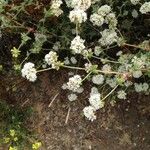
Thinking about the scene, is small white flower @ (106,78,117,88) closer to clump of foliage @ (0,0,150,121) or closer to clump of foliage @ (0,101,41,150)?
clump of foliage @ (0,0,150,121)

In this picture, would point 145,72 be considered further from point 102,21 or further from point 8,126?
point 8,126

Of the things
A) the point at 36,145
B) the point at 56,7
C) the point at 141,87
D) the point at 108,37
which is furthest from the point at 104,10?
the point at 36,145

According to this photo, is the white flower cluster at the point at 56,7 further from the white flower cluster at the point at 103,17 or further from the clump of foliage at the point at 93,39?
the white flower cluster at the point at 103,17

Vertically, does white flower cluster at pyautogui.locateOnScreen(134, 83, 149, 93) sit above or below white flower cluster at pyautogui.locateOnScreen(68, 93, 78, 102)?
above

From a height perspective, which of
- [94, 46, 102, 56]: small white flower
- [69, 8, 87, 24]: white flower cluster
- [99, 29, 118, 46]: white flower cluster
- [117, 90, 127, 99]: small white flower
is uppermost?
[69, 8, 87, 24]: white flower cluster

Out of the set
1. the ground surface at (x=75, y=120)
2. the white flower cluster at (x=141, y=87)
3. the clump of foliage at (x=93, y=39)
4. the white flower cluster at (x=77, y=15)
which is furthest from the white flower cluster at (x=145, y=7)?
the ground surface at (x=75, y=120)

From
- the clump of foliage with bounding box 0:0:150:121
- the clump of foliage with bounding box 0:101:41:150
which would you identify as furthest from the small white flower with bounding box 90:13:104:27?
the clump of foliage with bounding box 0:101:41:150
